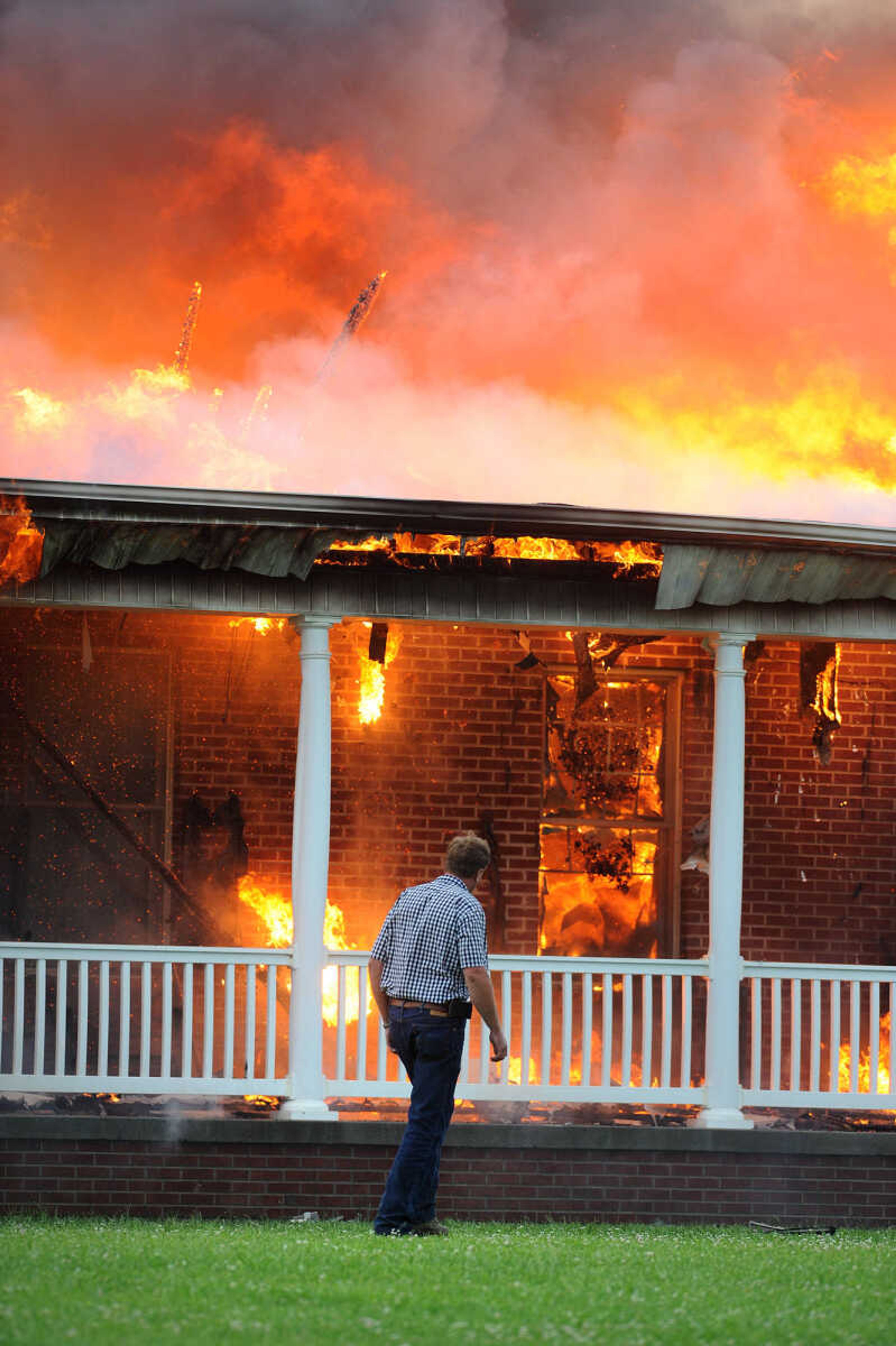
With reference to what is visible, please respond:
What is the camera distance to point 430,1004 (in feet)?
26.0

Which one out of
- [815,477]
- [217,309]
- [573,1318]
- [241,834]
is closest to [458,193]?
[217,309]

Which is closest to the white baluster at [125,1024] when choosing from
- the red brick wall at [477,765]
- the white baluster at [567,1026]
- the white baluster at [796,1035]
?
the red brick wall at [477,765]

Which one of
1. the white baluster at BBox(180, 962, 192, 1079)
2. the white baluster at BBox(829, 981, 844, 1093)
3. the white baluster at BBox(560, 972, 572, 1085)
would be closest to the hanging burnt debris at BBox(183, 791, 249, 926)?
the white baluster at BBox(180, 962, 192, 1079)

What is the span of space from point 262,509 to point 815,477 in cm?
1131

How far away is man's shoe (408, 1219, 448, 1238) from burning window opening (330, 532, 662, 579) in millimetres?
3524

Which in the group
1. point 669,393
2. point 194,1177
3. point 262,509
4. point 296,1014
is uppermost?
point 669,393

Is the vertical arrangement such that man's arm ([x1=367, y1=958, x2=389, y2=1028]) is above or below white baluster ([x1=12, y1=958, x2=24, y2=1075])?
above

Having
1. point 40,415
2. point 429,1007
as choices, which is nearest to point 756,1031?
point 429,1007

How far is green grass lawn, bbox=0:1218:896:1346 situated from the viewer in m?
6.03

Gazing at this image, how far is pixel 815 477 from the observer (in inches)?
747

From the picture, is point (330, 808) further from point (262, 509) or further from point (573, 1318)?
point (573, 1318)

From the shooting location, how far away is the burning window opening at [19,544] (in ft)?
28.9

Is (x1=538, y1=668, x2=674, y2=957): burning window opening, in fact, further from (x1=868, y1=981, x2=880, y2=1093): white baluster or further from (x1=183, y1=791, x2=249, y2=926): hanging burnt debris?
(x1=868, y1=981, x2=880, y2=1093): white baluster

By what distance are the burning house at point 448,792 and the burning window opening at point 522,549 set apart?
22 millimetres
